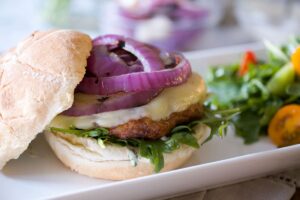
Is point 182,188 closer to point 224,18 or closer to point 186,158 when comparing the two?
point 186,158

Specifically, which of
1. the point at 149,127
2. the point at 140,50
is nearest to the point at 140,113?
the point at 149,127

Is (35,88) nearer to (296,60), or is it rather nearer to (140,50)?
(140,50)

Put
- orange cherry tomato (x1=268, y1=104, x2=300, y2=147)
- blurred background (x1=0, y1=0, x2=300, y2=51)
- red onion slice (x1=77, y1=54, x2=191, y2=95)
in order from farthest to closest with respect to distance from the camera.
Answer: blurred background (x1=0, y1=0, x2=300, y2=51)
orange cherry tomato (x1=268, y1=104, x2=300, y2=147)
red onion slice (x1=77, y1=54, x2=191, y2=95)

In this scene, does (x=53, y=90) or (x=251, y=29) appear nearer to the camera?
(x=53, y=90)

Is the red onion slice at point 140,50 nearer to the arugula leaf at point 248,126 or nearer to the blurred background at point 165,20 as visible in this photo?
the arugula leaf at point 248,126

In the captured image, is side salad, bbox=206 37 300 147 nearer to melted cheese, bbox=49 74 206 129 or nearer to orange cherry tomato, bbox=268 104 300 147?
orange cherry tomato, bbox=268 104 300 147

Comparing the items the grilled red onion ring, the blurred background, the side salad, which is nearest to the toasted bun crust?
the grilled red onion ring

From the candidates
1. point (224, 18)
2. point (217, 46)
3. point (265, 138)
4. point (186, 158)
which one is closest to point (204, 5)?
point (217, 46)
